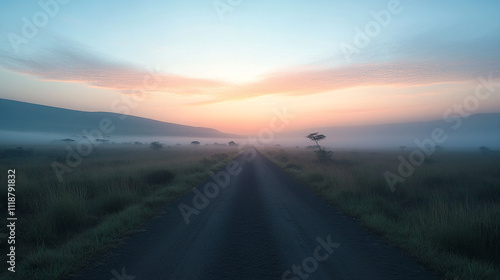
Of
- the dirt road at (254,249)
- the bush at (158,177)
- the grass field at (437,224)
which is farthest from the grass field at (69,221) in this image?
the grass field at (437,224)

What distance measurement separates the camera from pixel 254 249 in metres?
5.28

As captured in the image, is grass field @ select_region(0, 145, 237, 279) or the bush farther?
the bush

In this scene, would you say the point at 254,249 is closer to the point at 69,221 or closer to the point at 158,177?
the point at 69,221

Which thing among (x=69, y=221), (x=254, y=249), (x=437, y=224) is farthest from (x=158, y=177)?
(x=437, y=224)

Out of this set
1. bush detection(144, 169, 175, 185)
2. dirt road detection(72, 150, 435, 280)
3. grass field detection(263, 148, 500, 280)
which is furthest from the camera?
bush detection(144, 169, 175, 185)

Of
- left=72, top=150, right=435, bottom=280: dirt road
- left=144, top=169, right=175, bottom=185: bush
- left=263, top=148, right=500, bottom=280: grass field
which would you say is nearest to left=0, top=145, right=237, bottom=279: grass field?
left=72, top=150, right=435, bottom=280: dirt road

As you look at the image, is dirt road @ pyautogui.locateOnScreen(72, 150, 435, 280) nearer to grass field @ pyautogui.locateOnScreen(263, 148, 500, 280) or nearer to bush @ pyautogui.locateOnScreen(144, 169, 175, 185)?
grass field @ pyautogui.locateOnScreen(263, 148, 500, 280)

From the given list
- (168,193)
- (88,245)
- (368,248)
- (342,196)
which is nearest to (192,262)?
(88,245)

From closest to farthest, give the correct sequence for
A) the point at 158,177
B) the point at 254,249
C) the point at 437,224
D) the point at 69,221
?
the point at 254,249, the point at 437,224, the point at 69,221, the point at 158,177

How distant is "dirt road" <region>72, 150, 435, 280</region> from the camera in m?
4.25

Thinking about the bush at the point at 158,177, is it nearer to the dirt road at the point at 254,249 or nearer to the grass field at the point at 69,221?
the grass field at the point at 69,221

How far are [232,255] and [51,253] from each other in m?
3.66

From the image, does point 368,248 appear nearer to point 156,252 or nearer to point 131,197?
point 156,252

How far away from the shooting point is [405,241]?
5.72 meters
